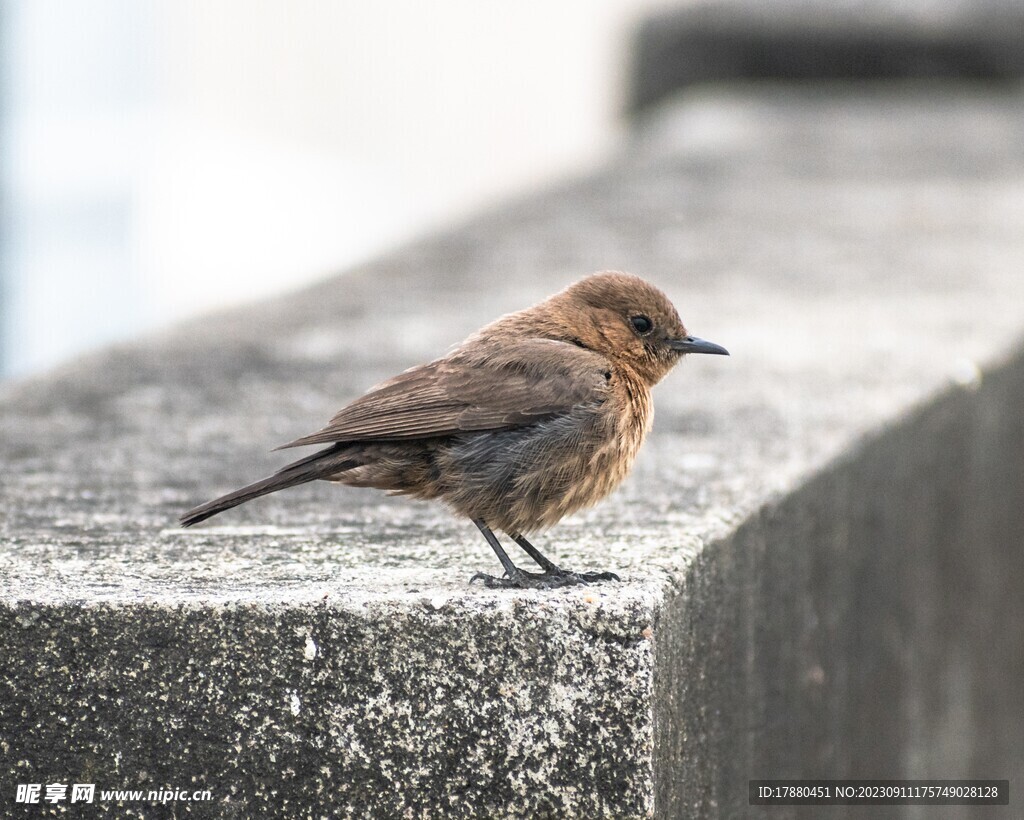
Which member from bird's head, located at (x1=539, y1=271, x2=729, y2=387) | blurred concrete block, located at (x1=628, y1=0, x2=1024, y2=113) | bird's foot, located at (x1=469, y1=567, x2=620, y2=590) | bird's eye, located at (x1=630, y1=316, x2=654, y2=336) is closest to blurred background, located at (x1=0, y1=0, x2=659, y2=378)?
blurred concrete block, located at (x1=628, y1=0, x2=1024, y2=113)

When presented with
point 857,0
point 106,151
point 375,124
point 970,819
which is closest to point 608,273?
point 970,819

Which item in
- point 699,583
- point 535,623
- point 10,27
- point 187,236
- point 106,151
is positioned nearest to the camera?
point 535,623

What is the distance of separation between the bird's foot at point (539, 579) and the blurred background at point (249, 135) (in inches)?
109

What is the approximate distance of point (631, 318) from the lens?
390 cm

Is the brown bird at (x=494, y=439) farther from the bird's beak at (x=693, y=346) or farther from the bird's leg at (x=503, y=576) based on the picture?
the bird's beak at (x=693, y=346)

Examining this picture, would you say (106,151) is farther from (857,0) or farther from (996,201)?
(996,201)

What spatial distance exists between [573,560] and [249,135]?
13.3 m

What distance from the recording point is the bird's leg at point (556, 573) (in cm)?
297

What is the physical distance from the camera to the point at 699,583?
311cm

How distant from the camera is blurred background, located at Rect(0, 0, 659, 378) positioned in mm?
10641

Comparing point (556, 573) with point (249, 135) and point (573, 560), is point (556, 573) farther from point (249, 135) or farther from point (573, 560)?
point (249, 135)

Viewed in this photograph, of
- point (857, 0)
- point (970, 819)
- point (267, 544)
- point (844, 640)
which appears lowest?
point (970, 819)

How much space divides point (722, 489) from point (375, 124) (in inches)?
586

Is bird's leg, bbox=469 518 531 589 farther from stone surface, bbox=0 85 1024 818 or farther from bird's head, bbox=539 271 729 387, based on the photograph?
bird's head, bbox=539 271 729 387
